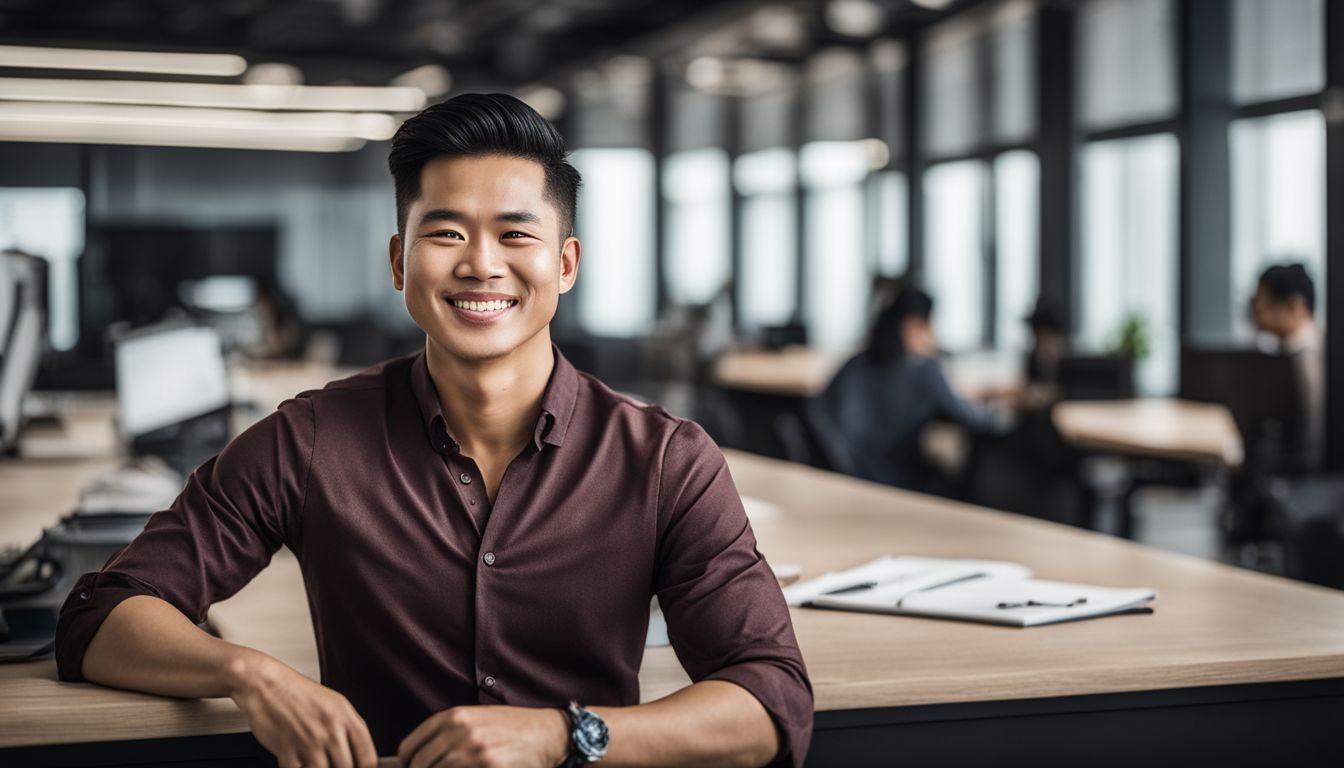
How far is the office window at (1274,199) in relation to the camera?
26.2 ft

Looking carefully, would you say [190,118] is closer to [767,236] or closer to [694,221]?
[694,221]

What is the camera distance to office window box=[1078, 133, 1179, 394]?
9359 millimetres

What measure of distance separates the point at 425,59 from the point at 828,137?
3.93 meters

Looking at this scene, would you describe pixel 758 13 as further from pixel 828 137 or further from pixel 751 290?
pixel 751 290

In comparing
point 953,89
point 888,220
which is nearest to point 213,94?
point 888,220

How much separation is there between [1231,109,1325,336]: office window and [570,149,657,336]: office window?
7.94 m

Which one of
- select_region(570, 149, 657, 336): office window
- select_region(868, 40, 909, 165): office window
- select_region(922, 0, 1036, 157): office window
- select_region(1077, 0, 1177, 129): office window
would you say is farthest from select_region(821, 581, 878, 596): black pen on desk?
select_region(570, 149, 657, 336): office window

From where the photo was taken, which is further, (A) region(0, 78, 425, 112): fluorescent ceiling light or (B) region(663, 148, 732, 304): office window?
(B) region(663, 148, 732, 304): office window

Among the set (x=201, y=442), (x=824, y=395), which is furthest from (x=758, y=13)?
(x=201, y=442)

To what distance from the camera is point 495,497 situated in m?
1.74

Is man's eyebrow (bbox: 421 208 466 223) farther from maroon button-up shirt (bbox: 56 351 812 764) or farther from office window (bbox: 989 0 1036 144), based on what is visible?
office window (bbox: 989 0 1036 144)

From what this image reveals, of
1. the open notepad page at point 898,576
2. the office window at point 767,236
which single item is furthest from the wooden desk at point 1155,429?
the office window at point 767,236

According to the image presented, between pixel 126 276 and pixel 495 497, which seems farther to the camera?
pixel 126 276

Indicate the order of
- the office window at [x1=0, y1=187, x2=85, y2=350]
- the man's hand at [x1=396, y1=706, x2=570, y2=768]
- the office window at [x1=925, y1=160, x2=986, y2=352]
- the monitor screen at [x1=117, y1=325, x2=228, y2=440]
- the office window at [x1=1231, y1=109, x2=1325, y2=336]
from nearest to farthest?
the man's hand at [x1=396, y1=706, x2=570, y2=768] → the monitor screen at [x1=117, y1=325, x2=228, y2=440] → the office window at [x1=1231, y1=109, x2=1325, y2=336] → the office window at [x1=925, y1=160, x2=986, y2=352] → the office window at [x1=0, y1=187, x2=85, y2=350]
